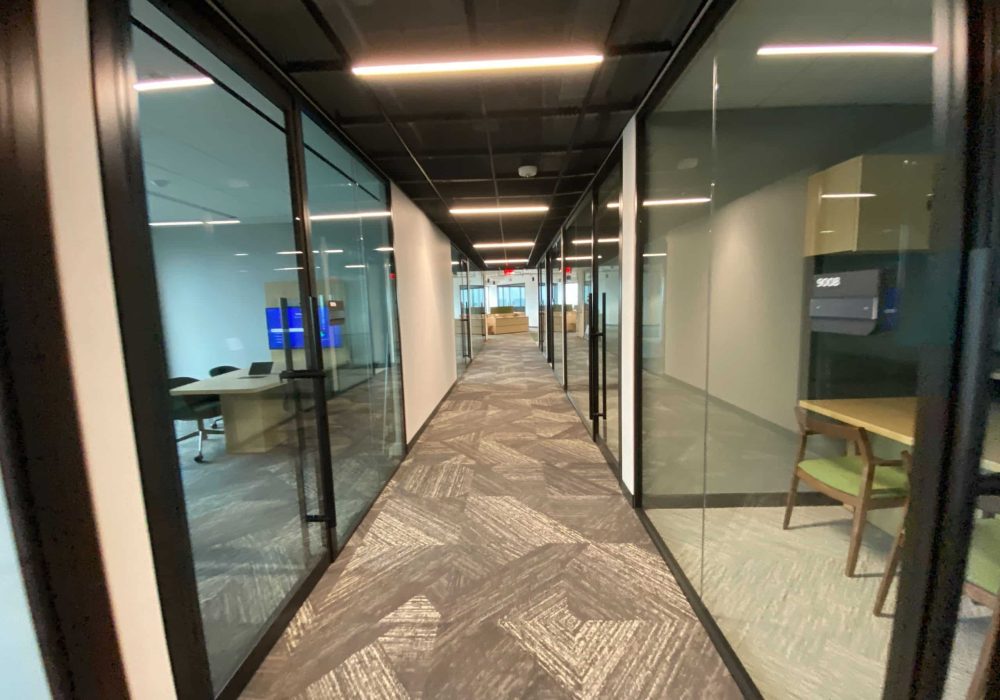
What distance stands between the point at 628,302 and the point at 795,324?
3.72 ft

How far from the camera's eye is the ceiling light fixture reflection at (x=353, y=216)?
221 centimetres

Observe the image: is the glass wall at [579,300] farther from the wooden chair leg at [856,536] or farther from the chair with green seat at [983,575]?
the chair with green seat at [983,575]

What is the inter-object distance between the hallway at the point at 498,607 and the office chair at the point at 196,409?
3.35 ft

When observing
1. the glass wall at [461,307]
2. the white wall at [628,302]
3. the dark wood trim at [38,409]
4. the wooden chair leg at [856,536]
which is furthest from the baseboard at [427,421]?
the wooden chair leg at [856,536]

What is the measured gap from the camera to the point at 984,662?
0.64m

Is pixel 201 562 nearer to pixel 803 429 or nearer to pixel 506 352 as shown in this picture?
pixel 803 429

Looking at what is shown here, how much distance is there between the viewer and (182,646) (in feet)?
3.84

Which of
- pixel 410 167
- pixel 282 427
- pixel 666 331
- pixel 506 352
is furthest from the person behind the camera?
pixel 506 352

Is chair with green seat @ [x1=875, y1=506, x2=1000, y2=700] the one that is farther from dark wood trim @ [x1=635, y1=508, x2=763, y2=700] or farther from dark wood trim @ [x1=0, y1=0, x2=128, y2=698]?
dark wood trim @ [x1=0, y1=0, x2=128, y2=698]

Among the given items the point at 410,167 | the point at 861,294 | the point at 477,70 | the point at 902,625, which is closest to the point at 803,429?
the point at 861,294

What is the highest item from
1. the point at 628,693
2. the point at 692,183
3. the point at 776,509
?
the point at 692,183

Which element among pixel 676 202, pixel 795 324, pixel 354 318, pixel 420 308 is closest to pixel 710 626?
pixel 795 324

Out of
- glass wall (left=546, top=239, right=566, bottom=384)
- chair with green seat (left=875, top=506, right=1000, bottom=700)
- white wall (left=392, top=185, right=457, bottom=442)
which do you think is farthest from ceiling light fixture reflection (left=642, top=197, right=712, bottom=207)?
glass wall (left=546, top=239, right=566, bottom=384)

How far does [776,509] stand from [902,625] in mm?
1674
